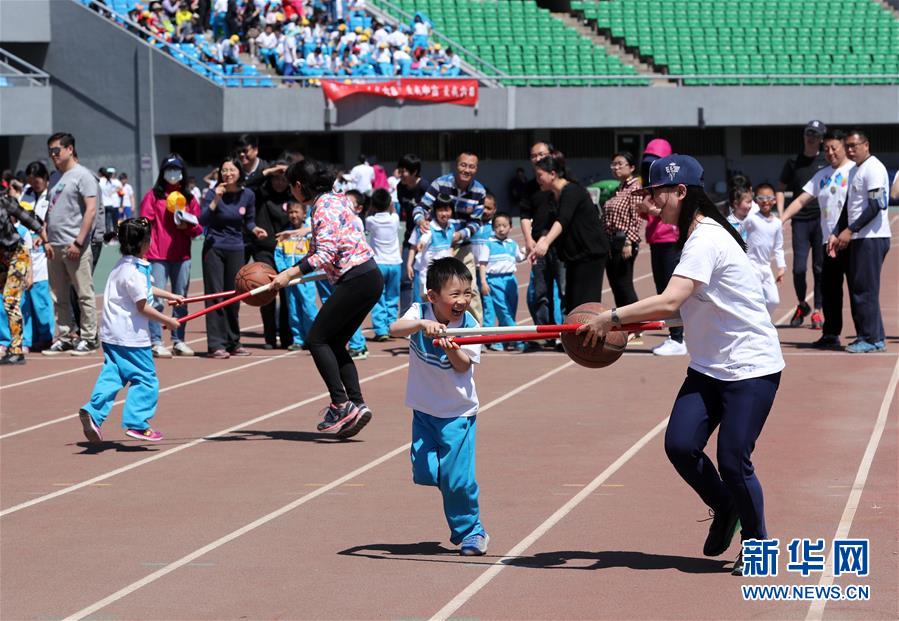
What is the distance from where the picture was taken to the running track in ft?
20.5

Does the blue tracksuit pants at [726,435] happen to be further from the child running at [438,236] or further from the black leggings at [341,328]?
the child running at [438,236]

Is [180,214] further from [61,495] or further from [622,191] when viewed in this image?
[61,495]

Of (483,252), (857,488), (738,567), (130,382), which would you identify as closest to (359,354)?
(483,252)

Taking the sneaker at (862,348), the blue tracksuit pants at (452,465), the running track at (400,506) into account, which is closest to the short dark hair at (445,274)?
the blue tracksuit pants at (452,465)

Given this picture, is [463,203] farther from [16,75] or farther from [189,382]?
[16,75]

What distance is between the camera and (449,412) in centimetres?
689

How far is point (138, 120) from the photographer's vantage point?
37.9 meters

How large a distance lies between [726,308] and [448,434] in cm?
145

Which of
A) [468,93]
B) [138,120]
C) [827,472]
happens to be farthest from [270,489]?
[468,93]

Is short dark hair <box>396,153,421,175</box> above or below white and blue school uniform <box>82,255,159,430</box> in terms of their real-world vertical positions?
above

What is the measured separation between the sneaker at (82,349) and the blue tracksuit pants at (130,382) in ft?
17.4

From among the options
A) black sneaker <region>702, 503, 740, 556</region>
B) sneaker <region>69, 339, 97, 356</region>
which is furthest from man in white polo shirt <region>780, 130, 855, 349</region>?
black sneaker <region>702, 503, 740, 556</region>

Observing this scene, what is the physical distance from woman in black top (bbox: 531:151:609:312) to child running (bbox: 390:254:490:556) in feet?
22.0

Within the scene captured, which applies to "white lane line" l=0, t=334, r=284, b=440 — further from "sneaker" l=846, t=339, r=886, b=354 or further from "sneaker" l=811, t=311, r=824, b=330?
"sneaker" l=811, t=311, r=824, b=330
